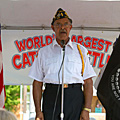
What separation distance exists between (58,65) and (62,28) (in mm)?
349

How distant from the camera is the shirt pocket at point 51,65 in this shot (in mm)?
2374

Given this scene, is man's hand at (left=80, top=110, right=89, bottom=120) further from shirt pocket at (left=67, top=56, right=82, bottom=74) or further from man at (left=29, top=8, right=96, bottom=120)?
shirt pocket at (left=67, top=56, right=82, bottom=74)

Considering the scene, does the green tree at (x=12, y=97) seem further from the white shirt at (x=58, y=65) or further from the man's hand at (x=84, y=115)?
the man's hand at (x=84, y=115)

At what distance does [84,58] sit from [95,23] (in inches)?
42.3

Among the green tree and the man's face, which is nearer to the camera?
the man's face

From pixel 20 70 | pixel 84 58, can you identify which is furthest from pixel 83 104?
pixel 20 70

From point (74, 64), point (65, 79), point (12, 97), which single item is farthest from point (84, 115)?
point (12, 97)

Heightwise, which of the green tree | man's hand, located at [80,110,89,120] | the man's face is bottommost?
the green tree

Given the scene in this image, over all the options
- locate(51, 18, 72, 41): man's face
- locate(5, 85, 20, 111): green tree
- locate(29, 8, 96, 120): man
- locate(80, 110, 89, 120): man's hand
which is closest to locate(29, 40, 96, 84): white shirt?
locate(29, 8, 96, 120): man

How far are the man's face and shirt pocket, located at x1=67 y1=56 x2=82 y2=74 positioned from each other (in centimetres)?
20

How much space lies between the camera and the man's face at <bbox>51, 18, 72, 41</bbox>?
237 cm

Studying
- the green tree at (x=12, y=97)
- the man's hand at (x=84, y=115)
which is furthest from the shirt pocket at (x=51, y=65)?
the green tree at (x=12, y=97)

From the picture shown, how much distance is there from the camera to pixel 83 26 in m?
3.39

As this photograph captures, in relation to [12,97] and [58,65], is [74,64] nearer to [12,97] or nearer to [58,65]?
[58,65]
